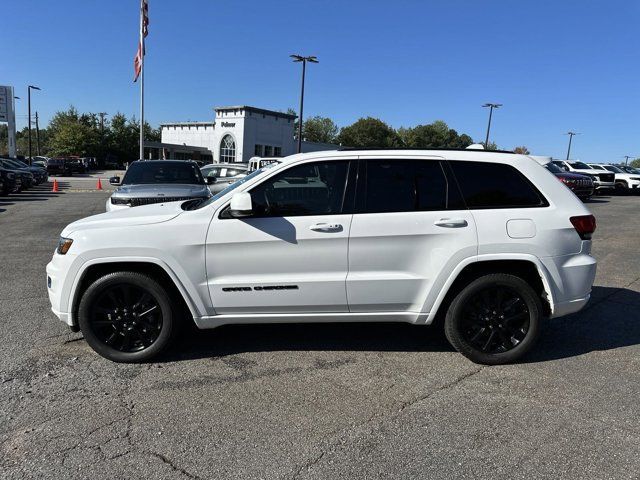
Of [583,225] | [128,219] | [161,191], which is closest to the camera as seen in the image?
[128,219]

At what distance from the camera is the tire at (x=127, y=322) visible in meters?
4.00

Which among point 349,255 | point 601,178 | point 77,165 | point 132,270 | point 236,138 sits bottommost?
point 77,165

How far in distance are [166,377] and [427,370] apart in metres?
2.10

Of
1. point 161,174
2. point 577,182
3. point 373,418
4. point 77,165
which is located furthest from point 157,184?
point 77,165

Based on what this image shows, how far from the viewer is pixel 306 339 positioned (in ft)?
15.4

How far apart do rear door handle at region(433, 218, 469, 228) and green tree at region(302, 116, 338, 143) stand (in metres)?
97.7

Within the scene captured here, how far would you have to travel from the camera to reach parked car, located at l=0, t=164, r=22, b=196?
20.1 m

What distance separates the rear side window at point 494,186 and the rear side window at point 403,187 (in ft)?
0.58

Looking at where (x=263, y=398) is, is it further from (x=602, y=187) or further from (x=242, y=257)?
(x=602, y=187)

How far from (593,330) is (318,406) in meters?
3.29

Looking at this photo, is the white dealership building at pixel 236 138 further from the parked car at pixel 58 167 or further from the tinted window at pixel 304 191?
the tinted window at pixel 304 191

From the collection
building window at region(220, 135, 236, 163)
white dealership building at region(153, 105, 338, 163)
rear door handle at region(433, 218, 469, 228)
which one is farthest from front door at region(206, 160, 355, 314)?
building window at region(220, 135, 236, 163)

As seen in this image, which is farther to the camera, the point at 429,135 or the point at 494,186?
the point at 429,135

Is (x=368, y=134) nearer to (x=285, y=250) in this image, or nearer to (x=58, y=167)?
(x=58, y=167)
